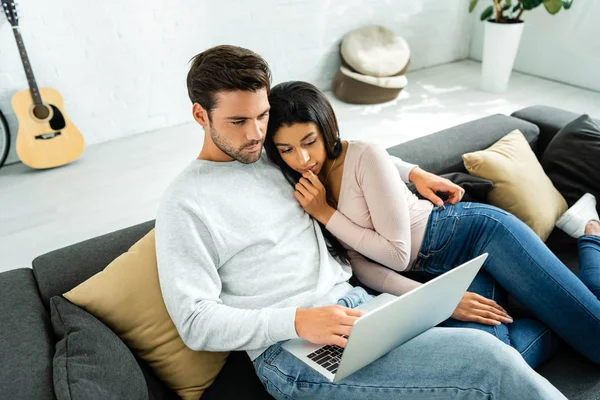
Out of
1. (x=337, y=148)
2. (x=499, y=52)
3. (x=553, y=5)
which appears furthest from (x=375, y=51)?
(x=337, y=148)

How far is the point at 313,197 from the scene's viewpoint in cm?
142

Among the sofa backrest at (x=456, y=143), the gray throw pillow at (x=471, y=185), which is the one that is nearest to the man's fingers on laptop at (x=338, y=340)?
the gray throw pillow at (x=471, y=185)

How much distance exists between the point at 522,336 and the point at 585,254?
1.36ft

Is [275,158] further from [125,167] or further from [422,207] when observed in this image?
[125,167]

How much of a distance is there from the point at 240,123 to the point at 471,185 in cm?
89

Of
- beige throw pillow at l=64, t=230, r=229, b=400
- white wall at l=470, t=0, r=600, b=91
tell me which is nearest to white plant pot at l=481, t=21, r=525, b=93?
white wall at l=470, t=0, r=600, b=91

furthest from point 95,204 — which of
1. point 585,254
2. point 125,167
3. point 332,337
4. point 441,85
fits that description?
point 441,85

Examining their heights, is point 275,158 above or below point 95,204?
above

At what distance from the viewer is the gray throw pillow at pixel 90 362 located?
1.00 metres

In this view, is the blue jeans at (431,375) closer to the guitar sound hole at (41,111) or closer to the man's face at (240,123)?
the man's face at (240,123)

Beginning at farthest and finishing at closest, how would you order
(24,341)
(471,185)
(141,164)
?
(141,164), (471,185), (24,341)

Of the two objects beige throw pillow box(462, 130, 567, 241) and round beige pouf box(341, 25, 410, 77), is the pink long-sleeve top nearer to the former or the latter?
beige throw pillow box(462, 130, 567, 241)

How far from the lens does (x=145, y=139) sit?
3.66 m

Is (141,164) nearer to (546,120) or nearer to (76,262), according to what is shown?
(76,262)
